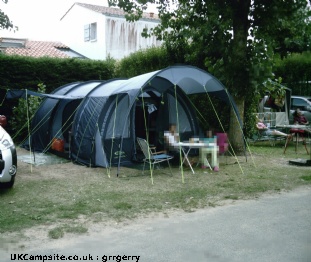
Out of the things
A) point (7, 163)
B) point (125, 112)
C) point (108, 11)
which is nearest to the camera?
point (7, 163)

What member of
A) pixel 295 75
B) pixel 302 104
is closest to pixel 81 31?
pixel 295 75

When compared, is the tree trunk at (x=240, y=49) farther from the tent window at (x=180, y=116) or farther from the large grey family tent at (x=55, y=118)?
the large grey family tent at (x=55, y=118)

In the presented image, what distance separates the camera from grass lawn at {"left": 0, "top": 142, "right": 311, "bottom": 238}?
588 cm

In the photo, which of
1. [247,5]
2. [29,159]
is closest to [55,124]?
[29,159]

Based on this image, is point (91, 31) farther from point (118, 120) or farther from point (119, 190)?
point (119, 190)

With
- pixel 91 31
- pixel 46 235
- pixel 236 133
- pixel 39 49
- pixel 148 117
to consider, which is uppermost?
pixel 91 31

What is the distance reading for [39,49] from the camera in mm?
25984

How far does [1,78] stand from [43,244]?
35.6ft

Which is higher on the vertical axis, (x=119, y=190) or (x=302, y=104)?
(x=302, y=104)

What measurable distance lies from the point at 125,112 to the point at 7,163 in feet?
13.4

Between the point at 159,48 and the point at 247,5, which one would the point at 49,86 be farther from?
the point at 247,5

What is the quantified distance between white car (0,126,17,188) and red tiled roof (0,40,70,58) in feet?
56.3

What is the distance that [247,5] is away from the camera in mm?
10977

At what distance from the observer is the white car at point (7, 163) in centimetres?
698
